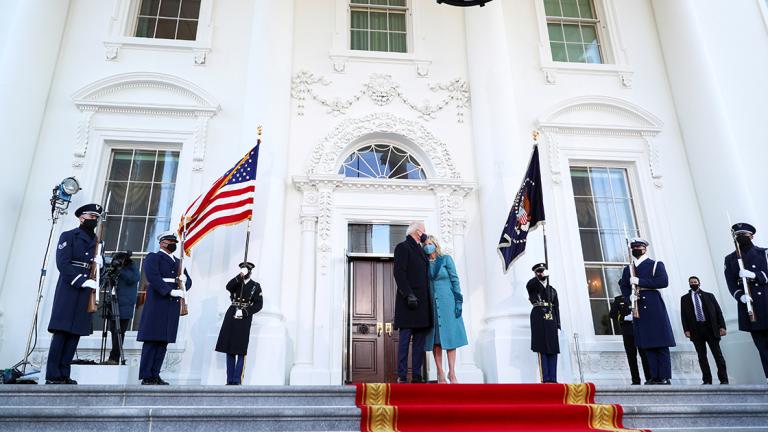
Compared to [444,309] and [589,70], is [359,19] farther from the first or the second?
[444,309]

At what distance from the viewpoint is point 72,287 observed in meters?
4.81

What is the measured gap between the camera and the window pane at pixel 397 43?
352 inches

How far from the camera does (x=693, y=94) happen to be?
8.14m

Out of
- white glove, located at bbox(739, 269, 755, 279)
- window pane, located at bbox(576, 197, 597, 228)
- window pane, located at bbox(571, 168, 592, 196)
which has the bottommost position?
white glove, located at bbox(739, 269, 755, 279)

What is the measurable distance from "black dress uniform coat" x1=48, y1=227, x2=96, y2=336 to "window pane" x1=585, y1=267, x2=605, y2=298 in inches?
247

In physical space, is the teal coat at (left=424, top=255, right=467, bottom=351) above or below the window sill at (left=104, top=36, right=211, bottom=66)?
below

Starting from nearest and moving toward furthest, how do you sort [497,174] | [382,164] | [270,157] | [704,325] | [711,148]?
[704,325] → [270,157] → [497,174] → [711,148] → [382,164]

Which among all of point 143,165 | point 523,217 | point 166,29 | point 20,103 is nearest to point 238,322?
point 143,165

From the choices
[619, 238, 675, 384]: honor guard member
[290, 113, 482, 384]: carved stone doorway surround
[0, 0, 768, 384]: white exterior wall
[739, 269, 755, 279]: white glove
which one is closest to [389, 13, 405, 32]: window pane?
[0, 0, 768, 384]: white exterior wall

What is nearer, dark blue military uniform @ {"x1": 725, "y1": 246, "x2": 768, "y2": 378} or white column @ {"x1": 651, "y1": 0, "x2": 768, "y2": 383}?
dark blue military uniform @ {"x1": 725, "y1": 246, "x2": 768, "y2": 378}

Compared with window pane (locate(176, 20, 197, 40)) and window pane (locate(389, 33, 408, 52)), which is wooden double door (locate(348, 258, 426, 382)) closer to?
window pane (locate(389, 33, 408, 52))

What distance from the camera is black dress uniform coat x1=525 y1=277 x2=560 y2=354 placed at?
584 cm

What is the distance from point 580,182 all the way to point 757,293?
9.95ft

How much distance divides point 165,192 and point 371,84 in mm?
3523
